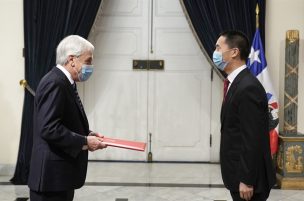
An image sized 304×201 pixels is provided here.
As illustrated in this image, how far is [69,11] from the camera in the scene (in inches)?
192

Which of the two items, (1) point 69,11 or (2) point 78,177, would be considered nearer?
(2) point 78,177

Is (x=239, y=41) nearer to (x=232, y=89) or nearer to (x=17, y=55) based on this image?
(x=232, y=89)

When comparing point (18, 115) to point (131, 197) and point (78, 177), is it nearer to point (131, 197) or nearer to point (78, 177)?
point (131, 197)

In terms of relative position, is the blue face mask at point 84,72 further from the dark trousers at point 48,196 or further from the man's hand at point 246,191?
the man's hand at point 246,191

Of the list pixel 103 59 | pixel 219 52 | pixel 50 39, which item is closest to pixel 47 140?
pixel 219 52

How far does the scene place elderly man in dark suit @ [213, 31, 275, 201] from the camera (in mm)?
2174

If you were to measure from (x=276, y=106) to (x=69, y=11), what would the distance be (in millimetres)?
2418

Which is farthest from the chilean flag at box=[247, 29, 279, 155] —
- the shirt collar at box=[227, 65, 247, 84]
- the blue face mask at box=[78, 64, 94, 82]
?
the blue face mask at box=[78, 64, 94, 82]

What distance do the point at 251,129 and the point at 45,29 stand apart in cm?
326

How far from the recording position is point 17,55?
506 centimetres

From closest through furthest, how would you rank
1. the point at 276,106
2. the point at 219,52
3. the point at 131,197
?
the point at 219,52 < the point at 131,197 < the point at 276,106

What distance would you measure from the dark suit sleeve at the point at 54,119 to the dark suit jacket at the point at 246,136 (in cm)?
74

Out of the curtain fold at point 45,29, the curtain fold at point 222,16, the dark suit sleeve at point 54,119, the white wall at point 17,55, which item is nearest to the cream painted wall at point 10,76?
the white wall at point 17,55

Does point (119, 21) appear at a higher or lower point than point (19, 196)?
higher
